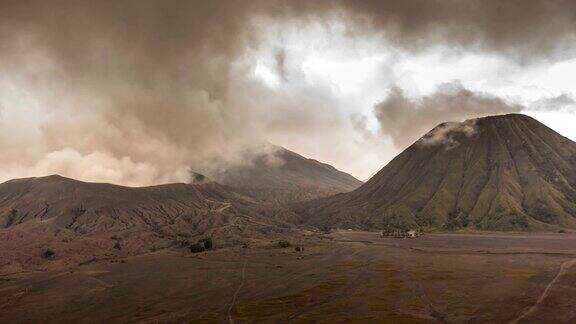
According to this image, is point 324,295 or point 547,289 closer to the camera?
point 547,289

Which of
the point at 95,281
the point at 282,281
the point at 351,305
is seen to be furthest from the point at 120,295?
the point at 351,305

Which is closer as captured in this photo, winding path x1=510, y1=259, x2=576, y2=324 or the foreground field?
winding path x1=510, y1=259, x2=576, y2=324

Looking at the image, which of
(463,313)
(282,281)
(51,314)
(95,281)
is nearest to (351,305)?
(463,313)

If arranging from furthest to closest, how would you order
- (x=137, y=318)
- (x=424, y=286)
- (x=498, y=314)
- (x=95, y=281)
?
(x=95, y=281) → (x=424, y=286) → (x=137, y=318) → (x=498, y=314)

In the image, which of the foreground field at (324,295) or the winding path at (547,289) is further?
the foreground field at (324,295)

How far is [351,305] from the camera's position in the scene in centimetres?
12088

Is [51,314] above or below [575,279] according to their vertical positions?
below

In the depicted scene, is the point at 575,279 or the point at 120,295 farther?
the point at 120,295

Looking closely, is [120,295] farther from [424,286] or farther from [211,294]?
[424,286]

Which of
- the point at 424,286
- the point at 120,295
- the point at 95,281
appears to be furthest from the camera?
the point at 95,281

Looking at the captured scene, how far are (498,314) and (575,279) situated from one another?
6017 centimetres

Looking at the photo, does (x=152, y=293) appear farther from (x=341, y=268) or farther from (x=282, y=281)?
(x=341, y=268)

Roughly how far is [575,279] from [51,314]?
546 feet

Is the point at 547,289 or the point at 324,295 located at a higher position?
the point at 547,289
